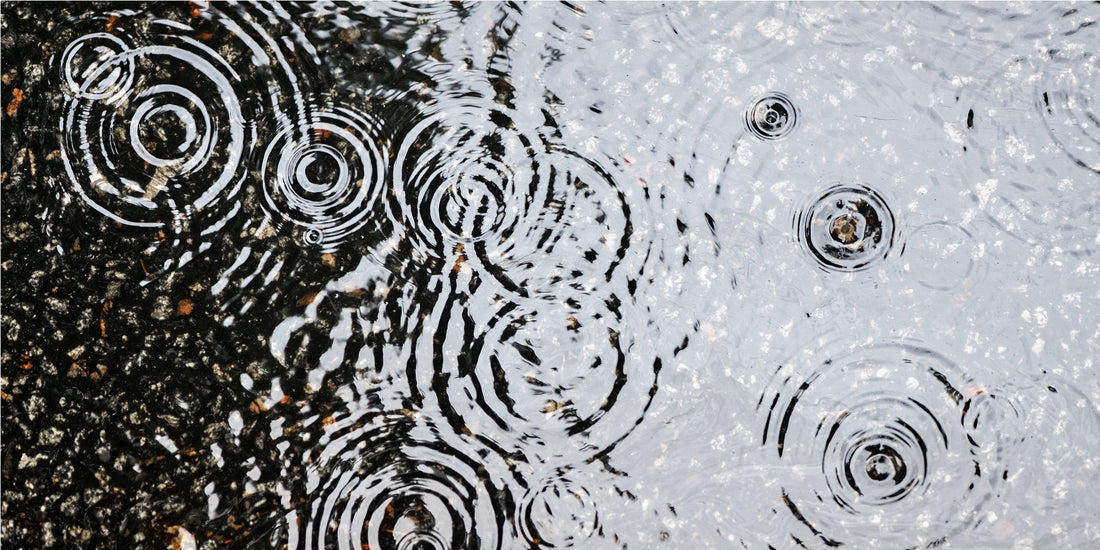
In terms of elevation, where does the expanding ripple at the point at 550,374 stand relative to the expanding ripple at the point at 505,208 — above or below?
below

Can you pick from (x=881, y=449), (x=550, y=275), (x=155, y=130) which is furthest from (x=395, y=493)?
(x=881, y=449)

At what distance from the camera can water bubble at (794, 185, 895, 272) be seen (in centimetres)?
162

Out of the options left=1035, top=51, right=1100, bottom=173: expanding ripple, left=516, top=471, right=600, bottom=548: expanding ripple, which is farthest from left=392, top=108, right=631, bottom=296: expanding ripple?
left=1035, top=51, right=1100, bottom=173: expanding ripple

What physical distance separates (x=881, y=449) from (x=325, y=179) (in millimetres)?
1405

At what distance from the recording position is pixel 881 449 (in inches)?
62.1

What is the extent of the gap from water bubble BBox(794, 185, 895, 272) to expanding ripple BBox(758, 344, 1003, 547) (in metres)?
0.23

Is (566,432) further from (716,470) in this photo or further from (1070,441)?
(1070,441)

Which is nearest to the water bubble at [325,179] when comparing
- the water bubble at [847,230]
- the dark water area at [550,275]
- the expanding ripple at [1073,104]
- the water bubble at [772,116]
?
the dark water area at [550,275]

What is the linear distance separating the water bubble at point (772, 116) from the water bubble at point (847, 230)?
0.19m

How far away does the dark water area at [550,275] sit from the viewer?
5.18 ft

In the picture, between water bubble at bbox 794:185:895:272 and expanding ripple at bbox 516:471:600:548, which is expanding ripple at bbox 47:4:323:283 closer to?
expanding ripple at bbox 516:471:600:548

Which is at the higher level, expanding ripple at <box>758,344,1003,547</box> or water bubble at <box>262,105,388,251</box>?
water bubble at <box>262,105,388,251</box>

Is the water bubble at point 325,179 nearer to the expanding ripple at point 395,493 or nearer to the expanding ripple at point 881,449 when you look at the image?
the expanding ripple at point 395,493

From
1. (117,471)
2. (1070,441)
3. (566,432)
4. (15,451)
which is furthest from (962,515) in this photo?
(15,451)
